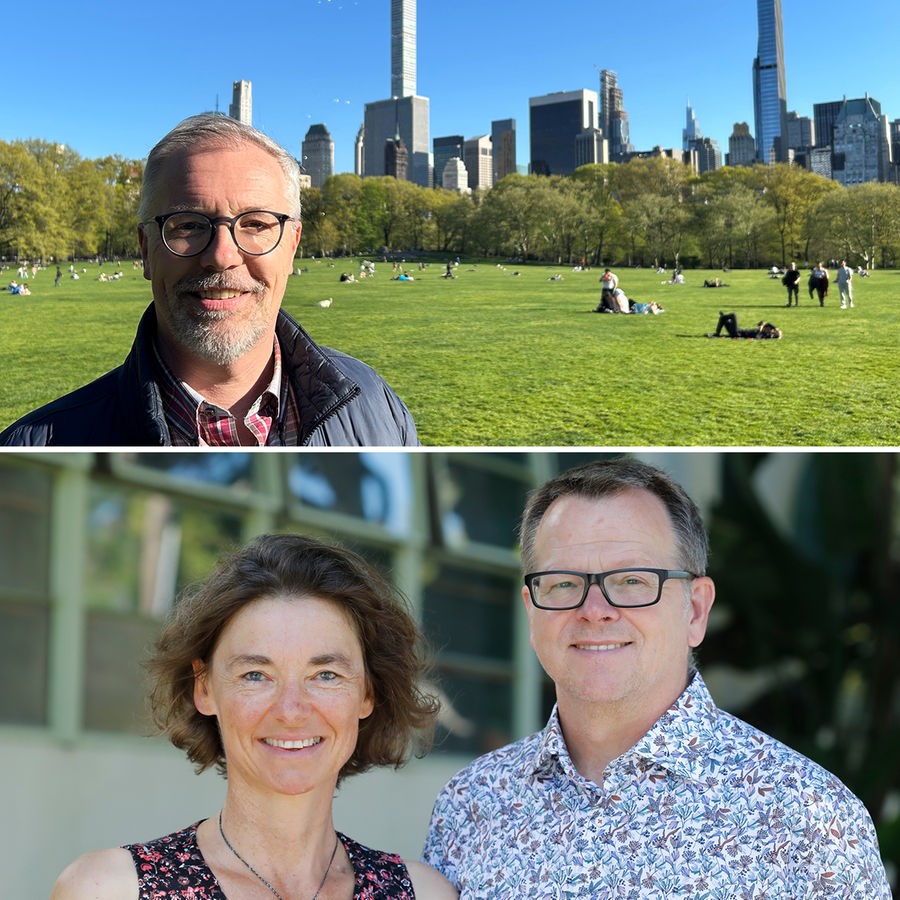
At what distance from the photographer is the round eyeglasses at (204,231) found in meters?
2.21

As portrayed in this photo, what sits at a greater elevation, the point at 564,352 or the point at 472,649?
the point at 564,352

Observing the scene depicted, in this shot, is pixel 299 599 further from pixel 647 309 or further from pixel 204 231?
pixel 647 309

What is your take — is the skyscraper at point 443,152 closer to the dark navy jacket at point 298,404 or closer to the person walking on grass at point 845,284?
the person walking on grass at point 845,284

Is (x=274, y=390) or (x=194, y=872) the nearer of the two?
(x=194, y=872)

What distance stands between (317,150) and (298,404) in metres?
1.55

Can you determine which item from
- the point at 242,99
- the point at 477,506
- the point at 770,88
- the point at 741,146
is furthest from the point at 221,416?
the point at 741,146

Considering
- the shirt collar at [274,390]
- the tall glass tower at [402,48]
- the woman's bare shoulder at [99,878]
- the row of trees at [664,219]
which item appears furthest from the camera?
the row of trees at [664,219]

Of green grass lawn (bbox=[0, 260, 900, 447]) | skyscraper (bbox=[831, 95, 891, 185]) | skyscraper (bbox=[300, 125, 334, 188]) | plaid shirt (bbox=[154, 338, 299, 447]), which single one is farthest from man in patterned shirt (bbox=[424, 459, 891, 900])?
skyscraper (bbox=[831, 95, 891, 185])

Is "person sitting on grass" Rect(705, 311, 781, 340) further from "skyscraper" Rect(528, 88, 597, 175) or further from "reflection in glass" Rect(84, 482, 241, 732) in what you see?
"reflection in glass" Rect(84, 482, 241, 732)

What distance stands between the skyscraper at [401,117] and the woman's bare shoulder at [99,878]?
633cm

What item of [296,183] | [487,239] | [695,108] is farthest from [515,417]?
[695,108]

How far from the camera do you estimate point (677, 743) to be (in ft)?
6.79

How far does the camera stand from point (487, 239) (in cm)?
1361

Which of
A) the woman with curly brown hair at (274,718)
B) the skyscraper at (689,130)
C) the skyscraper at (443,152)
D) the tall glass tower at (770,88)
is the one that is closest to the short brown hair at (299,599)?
the woman with curly brown hair at (274,718)
